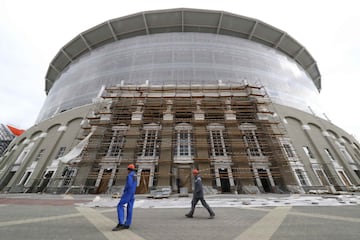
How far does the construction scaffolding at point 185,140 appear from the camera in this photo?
48.7 ft

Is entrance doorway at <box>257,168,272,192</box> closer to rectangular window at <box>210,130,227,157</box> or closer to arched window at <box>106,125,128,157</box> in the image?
rectangular window at <box>210,130,227,157</box>

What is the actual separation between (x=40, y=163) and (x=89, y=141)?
6486 millimetres

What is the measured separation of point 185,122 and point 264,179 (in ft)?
30.5

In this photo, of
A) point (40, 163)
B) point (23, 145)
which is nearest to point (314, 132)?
point (40, 163)

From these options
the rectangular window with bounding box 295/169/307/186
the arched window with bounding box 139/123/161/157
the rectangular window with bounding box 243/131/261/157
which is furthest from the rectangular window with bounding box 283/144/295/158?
the arched window with bounding box 139/123/161/157

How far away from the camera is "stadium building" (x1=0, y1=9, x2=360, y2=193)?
15188 mm

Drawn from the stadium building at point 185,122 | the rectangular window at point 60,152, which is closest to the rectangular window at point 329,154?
the stadium building at point 185,122

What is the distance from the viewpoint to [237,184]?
14727 mm

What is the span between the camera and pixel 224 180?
15297 mm

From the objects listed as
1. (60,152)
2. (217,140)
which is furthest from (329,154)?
(60,152)

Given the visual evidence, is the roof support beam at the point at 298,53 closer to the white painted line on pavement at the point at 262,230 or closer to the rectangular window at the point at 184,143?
the rectangular window at the point at 184,143

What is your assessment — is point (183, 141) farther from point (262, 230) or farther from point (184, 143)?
point (262, 230)

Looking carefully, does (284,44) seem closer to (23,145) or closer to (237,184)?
(237,184)

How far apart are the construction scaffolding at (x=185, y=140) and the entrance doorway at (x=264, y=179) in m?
0.08
